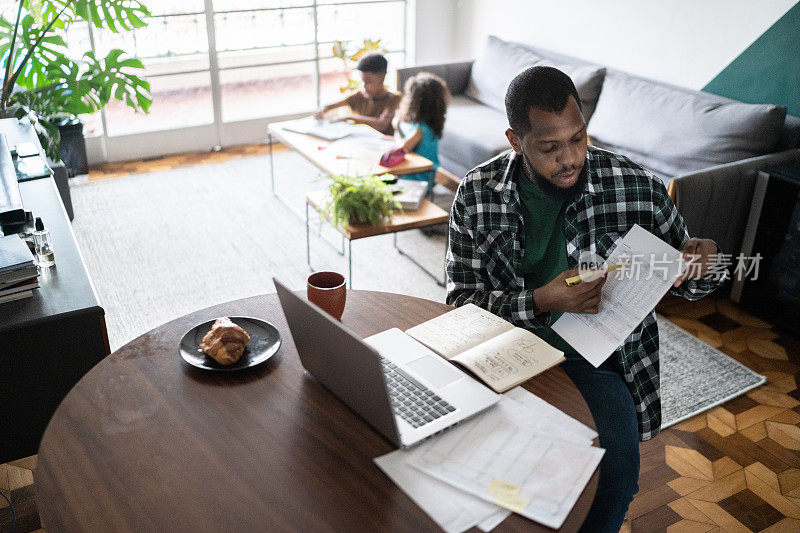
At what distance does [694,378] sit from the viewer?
111 inches

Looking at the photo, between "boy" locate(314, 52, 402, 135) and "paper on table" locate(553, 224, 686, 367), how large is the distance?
2.67 m

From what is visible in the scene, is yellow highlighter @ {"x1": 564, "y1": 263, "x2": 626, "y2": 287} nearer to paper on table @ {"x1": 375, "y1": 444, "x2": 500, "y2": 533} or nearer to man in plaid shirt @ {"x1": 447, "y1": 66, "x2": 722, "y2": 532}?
man in plaid shirt @ {"x1": 447, "y1": 66, "x2": 722, "y2": 532}

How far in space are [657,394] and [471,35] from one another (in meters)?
4.31

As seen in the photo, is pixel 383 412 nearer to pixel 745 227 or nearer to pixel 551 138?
pixel 551 138

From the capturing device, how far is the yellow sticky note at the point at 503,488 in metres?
1.17

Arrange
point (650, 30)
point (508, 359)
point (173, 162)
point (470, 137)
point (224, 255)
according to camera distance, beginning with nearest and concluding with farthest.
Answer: point (508, 359) → point (224, 255) → point (650, 30) → point (470, 137) → point (173, 162)

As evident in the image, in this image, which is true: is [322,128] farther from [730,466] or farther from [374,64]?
[730,466]

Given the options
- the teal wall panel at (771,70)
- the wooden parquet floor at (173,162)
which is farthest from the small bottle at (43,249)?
the teal wall panel at (771,70)

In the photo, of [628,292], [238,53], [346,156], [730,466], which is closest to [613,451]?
[628,292]

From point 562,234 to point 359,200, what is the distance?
1.37 meters

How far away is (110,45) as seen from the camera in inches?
190

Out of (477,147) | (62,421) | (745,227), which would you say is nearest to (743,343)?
(745,227)

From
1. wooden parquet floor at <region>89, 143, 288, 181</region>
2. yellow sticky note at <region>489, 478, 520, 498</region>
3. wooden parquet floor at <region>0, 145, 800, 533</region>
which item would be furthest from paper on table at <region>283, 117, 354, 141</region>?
yellow sticky note at <region>489, 478, 520, 498</region>

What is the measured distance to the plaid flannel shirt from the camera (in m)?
1.77
